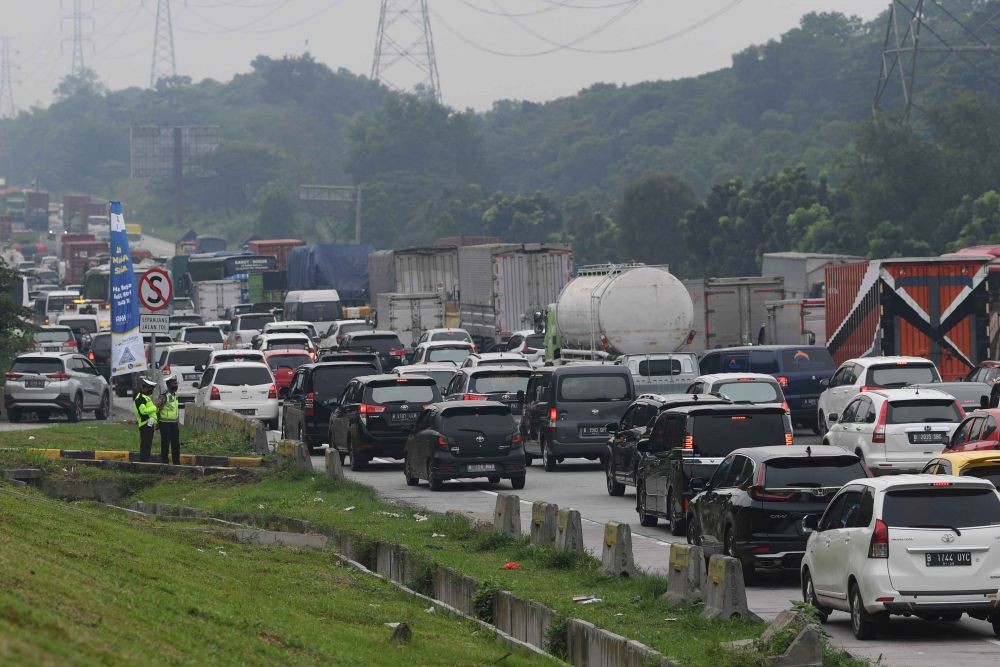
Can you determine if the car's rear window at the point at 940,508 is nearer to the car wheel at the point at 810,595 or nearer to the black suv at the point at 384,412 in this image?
the car wheel at the point at 810,595

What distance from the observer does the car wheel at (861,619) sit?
14141 mm

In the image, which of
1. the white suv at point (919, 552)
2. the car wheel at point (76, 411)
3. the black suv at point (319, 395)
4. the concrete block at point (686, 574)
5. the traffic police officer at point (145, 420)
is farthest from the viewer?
the car wheel at point (76, 411)

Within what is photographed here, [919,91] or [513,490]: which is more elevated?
[919,91]

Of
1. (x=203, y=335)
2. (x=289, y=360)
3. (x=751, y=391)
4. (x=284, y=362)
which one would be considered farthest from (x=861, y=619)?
(x=203, y=335)

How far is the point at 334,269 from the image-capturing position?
84562 millimetres

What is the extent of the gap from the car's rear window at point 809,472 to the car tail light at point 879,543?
3453mm

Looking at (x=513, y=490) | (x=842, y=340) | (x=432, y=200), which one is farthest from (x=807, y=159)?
(x=513, y=490)

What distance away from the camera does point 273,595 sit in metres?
16.5

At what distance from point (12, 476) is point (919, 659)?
17225 millimetres

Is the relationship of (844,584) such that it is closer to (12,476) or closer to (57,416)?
(12,476)

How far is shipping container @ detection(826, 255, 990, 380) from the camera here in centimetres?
3747

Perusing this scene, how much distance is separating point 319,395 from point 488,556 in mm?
17038

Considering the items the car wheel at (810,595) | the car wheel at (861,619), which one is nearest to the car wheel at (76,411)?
the car wheel at (810,595)

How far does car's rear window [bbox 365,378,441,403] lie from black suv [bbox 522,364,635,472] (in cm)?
219
